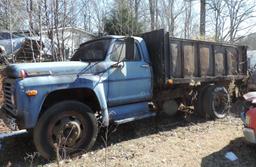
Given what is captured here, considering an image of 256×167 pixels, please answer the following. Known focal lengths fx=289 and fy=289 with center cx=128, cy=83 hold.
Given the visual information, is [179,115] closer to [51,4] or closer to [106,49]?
[106,49]

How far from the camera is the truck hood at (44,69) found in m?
4.90

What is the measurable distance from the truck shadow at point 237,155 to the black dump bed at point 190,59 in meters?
2.02

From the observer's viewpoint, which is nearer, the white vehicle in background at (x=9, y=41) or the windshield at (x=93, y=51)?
the windshield at (x=93, y=51)

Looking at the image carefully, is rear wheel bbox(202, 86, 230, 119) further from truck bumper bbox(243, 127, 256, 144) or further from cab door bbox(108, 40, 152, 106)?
truck bumper bbox(243, 127, 256, 144)

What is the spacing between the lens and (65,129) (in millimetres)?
5219

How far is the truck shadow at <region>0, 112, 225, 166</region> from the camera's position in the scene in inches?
207

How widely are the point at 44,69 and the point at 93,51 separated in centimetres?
165

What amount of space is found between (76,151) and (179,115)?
3830 mm

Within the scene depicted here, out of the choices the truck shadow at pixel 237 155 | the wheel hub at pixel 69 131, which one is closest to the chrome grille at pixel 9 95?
the wheel hub at pixel 69 131

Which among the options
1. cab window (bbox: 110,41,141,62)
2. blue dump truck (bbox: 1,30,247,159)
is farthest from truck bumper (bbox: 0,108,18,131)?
cab window (bbox: 110,41,141,62)

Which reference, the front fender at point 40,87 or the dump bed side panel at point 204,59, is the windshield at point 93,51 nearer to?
the front fender at point 40,87

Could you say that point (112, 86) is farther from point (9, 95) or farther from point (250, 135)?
point (250, 135)

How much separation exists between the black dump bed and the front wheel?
214cm

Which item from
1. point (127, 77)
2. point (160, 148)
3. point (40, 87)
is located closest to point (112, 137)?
point (160, 148)
